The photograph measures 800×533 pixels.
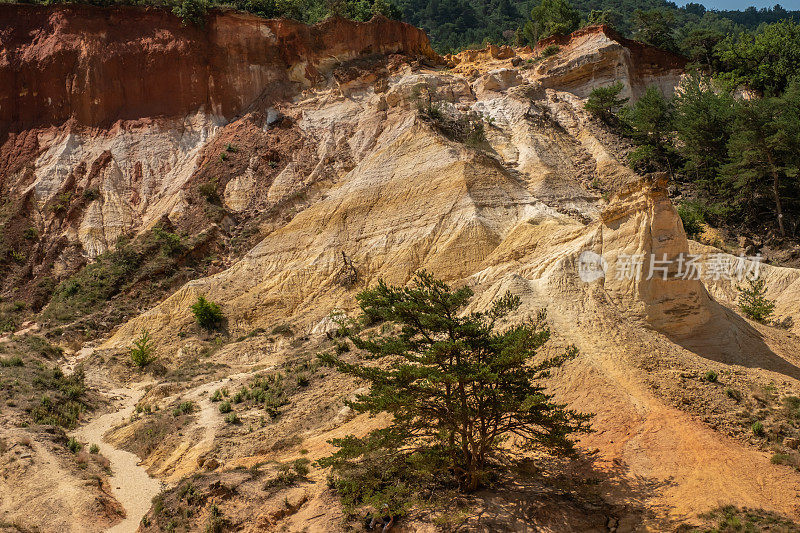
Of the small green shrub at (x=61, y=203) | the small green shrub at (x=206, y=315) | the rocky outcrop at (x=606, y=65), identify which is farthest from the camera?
the rocky outcrop at (x=606, y=65)

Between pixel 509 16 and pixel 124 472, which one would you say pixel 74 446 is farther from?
pixel 509 16

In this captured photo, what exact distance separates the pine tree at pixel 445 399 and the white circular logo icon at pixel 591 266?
23.0ft

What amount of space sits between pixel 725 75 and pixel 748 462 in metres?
36.3

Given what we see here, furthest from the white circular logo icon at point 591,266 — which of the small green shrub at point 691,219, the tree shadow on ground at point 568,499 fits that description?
the small green shrub at point 691,219

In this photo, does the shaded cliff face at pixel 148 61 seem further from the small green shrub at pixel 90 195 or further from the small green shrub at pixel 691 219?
the small green shrub at pixel 691 219

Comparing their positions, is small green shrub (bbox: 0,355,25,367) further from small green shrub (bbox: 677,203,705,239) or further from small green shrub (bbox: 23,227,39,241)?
small green shrub (bbox: 677,203,705,239)

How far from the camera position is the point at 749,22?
93.6 m

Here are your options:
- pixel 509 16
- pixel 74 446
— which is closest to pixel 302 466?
pixel 74 446

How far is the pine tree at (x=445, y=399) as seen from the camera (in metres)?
12.0

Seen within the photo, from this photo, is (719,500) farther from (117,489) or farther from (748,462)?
(117,489)

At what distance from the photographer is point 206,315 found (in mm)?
27969

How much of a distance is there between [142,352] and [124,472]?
997cm

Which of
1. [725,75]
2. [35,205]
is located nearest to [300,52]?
[35,205]

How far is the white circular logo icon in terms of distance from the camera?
19.0 metres
